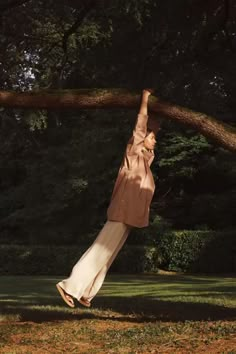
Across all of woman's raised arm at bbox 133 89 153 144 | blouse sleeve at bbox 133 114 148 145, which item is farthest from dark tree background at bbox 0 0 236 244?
blouse sleeve at bbox 133 114 148 145

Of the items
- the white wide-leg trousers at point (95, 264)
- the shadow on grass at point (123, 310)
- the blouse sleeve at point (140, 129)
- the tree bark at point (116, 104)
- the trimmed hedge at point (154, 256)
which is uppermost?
the tree bark at point (116, 104)

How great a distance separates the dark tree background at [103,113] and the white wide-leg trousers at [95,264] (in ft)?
19.6

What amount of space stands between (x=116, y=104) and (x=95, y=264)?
213 cm

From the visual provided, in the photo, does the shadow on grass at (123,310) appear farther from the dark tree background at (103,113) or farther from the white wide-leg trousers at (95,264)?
the dark tree background at (103,113)

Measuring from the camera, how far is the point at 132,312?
535 inches

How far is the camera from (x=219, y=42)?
14.9 metres

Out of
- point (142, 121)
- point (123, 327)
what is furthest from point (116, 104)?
point (123, 327)

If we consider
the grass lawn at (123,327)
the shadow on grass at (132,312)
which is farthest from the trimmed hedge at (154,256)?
the shadow on grass at (132,312)

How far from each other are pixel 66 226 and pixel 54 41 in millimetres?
19453

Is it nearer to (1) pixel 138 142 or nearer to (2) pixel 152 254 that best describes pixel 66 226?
(2) pixel 152 254

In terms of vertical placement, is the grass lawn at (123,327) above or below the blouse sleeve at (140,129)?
below

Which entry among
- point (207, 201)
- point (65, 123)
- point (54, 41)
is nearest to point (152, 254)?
point (207, 201)

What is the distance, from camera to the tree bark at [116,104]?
9984mm

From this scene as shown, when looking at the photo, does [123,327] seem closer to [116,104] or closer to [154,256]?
[116,104]
